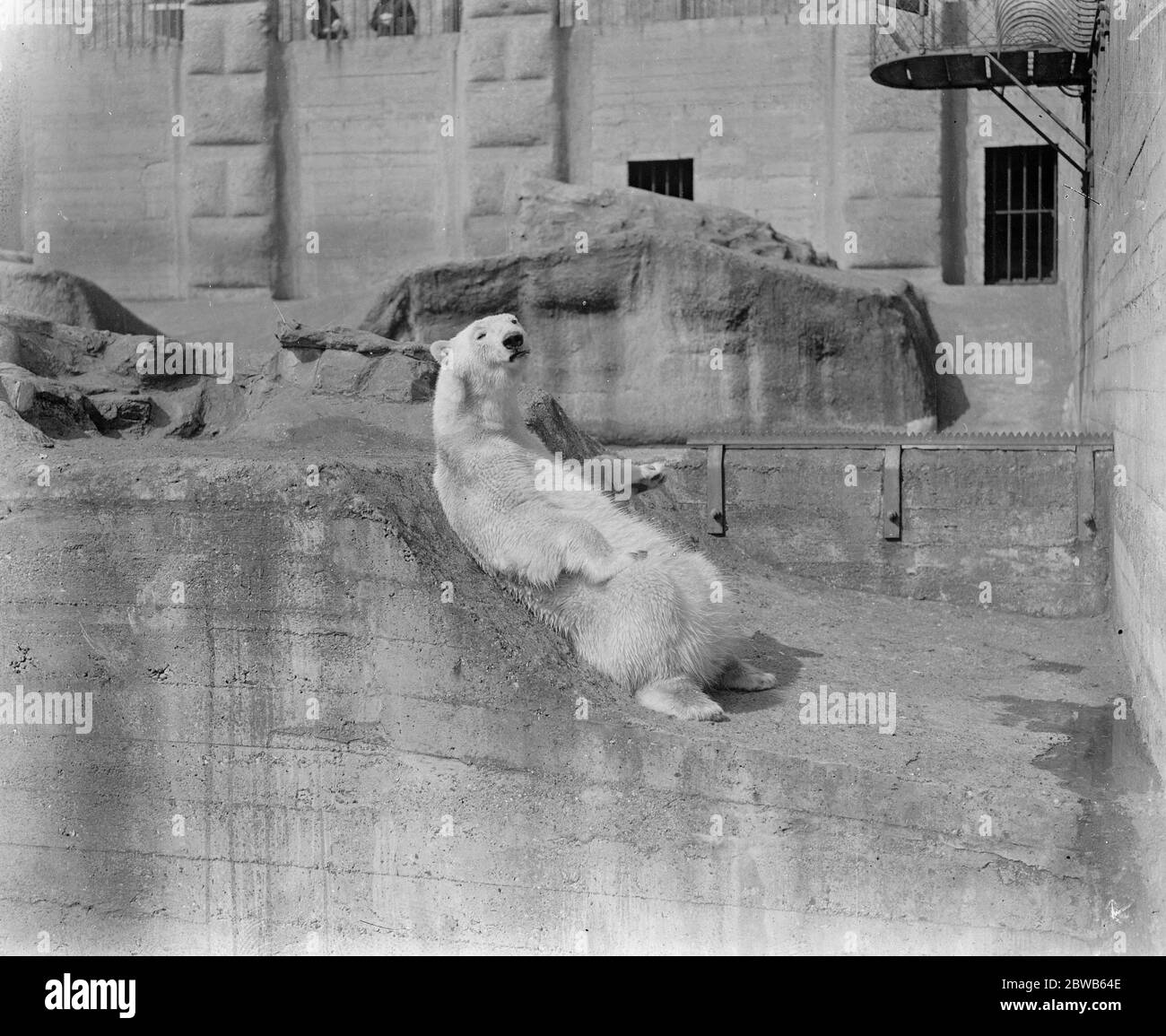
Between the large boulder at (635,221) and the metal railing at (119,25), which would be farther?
the metal railing at (119,25)

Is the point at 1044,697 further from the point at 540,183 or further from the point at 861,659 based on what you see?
the point at 540,183

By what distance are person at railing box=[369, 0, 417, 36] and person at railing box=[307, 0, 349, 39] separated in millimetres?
455

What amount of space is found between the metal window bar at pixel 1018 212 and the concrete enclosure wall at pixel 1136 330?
7.01 meters

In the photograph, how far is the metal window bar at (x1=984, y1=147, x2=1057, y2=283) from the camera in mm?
17609

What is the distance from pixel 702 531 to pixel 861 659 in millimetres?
2641

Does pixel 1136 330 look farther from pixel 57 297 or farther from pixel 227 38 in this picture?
pixel 227 38

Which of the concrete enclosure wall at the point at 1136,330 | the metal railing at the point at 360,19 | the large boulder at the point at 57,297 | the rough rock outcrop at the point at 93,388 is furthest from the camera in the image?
the metal railing at the point at 360,19

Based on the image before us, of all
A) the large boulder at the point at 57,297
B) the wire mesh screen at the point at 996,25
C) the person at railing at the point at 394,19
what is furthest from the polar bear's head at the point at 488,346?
the person at railing at the point at 394,19

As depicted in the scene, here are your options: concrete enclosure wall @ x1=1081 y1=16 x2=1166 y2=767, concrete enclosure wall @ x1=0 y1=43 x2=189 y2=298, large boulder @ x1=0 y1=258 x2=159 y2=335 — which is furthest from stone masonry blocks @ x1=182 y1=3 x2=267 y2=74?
concrete enclosure wall @ x1=1081 y1=16 x2=1166 y2=767

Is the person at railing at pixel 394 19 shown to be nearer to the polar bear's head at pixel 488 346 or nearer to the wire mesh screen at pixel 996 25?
the wire mesh screen at pixel 996 25

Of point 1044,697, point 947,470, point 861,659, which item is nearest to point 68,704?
point 861,659

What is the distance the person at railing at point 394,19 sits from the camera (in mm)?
19109

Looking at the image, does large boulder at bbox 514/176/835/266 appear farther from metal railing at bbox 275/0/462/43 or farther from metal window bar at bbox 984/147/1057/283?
metal railing at bbox 275/0/462/43

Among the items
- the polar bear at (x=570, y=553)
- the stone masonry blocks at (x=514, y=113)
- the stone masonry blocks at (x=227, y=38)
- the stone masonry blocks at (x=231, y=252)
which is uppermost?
the stone masonry blocks at (x=227, y=38)
